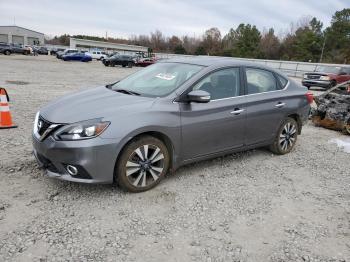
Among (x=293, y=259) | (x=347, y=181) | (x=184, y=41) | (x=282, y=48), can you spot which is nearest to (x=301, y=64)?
(x=282, y=48)

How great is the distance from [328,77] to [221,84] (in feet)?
55.9

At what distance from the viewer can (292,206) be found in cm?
406

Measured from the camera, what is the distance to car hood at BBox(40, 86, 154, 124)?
12.4 feet

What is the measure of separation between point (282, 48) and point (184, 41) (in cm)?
4131

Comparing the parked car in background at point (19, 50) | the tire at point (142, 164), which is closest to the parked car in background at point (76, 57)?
the parked car in background at point (19, 50)

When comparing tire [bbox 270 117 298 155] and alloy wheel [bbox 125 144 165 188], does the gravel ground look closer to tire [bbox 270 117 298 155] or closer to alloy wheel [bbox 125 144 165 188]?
alloy wheel [bbox 125 144 165 188]

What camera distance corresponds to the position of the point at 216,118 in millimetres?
4582

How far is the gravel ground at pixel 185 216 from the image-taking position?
304cm

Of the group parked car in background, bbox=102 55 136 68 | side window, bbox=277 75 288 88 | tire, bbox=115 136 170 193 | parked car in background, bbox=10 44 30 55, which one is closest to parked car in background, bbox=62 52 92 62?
parked car in background, bbox=102 55 136 68

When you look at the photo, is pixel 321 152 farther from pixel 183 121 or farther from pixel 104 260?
pixel 104 260

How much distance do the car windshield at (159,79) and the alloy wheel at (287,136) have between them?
6.99 ft

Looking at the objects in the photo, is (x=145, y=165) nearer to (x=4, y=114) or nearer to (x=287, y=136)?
(x=287, y=136)

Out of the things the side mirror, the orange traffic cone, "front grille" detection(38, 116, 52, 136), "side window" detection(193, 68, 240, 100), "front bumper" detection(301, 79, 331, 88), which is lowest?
the orange traffic cone

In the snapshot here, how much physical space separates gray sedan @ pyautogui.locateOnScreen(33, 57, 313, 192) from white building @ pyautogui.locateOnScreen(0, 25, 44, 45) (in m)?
97.1
